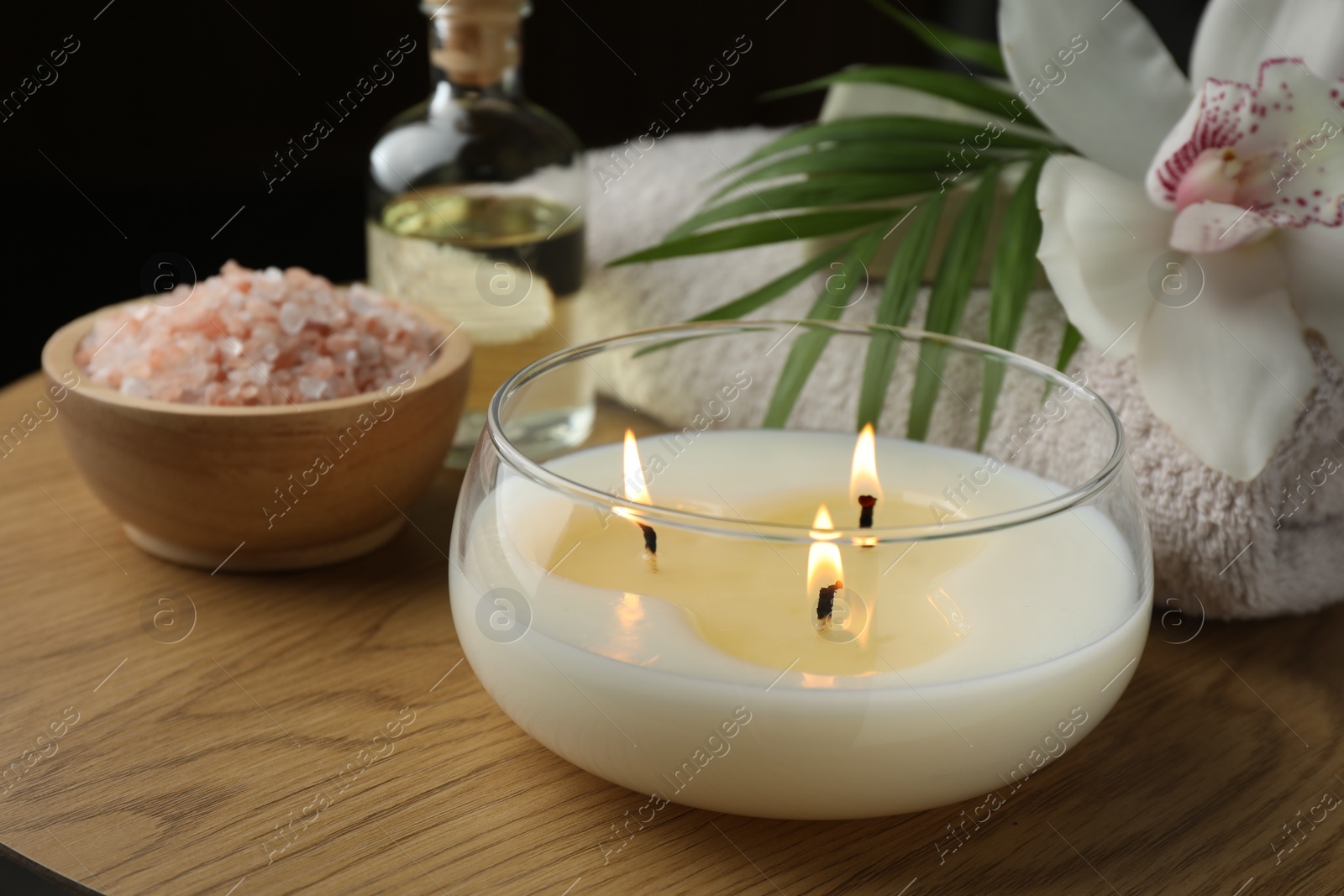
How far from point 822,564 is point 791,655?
0.03 m

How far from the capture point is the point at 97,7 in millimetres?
1461

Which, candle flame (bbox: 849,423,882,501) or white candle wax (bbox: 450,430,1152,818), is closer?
white candle wax (bbox: 450,430,1152,818)

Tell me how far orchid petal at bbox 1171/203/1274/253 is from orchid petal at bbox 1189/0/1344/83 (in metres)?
0.06

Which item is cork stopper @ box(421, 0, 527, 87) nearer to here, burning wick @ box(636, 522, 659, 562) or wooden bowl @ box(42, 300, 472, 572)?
wooden bowl @ box(42, 300, 472, 572)

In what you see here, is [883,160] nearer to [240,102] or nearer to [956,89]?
[956,89]

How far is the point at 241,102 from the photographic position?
1.55 meters

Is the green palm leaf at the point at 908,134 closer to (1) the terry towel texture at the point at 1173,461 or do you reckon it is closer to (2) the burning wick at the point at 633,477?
(1) the terry towel texture at the point at 1173,461

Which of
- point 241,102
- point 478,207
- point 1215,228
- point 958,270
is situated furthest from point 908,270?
point 241,102

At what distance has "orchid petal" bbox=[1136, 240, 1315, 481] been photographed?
47 centimetres

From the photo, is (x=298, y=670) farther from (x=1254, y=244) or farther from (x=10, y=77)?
(x=10, y=77)

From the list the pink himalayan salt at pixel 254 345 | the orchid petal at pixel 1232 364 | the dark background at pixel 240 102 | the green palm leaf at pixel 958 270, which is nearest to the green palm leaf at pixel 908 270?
the green palm leaf at pixel 958 270

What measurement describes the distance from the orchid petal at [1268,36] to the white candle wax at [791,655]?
0.24 m

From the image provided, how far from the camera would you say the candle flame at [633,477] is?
449 millimetres

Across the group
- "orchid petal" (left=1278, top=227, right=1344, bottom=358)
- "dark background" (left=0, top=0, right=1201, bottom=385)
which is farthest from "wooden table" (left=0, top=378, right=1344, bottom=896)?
"dark background" (left=0, top=0, right=1201, bottom=385)
